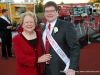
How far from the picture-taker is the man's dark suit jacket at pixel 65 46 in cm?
210

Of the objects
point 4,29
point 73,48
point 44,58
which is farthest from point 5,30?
point 73,48

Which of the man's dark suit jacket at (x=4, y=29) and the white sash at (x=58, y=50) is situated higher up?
the white sash at (x=58, y=50)

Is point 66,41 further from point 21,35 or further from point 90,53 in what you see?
point 90,53

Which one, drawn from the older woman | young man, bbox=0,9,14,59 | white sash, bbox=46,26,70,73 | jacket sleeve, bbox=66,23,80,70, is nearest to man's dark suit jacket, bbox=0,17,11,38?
young man, bbox=0,9,14,59

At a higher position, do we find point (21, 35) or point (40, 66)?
point (21, 35)

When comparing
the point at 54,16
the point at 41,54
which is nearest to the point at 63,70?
the point at 41,54

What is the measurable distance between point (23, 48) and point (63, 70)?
1.76ft

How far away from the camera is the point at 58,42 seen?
2232mm

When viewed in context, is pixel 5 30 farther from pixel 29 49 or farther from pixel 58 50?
pixel 58 50

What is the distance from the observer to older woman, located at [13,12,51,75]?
2258 millimetres

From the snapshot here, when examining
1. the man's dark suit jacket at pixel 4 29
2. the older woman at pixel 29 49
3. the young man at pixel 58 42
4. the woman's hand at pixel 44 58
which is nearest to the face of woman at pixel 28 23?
the older woman at pixel 29 49

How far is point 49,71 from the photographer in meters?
2.40

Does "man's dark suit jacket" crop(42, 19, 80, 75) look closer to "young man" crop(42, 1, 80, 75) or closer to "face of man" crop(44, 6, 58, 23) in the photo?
"young man" crop(42, 1, 80, 75)

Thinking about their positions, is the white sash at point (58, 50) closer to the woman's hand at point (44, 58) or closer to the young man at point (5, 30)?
the woman's hand at point (44, 58)
